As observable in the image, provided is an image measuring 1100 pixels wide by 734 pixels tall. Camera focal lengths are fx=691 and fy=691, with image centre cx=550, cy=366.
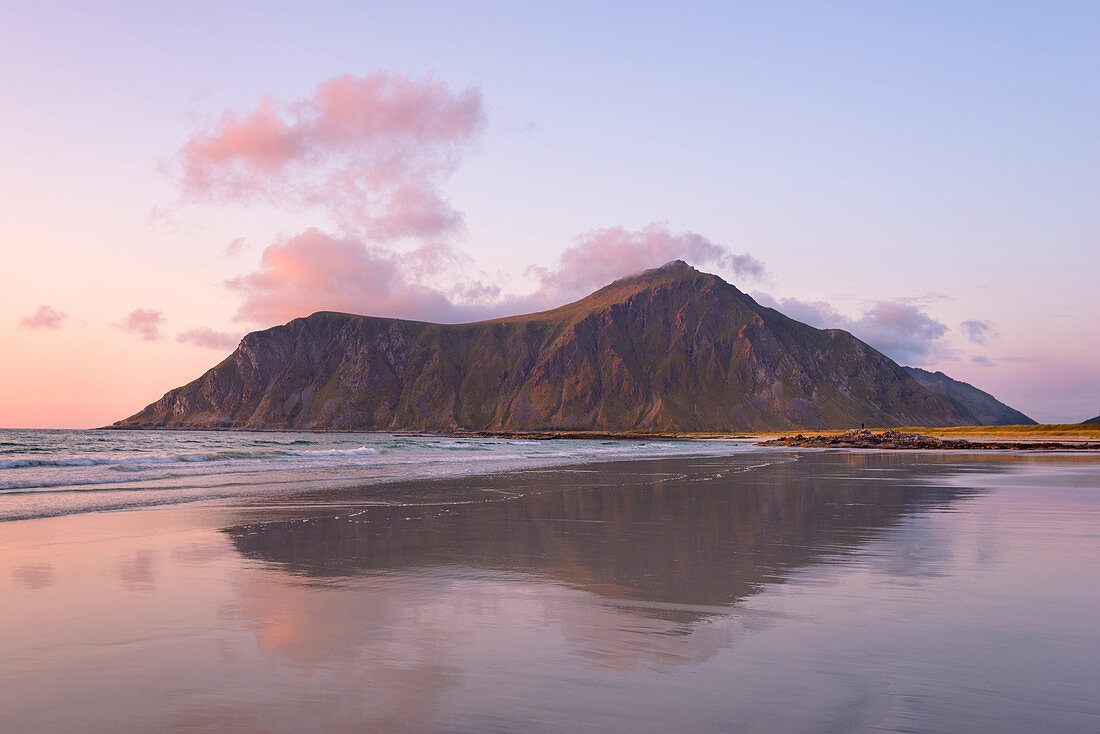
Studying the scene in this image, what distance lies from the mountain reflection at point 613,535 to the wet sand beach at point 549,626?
0.09 meters

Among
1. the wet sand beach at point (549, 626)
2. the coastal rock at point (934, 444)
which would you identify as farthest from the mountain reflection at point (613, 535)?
the coastal rock at point (934, 444)

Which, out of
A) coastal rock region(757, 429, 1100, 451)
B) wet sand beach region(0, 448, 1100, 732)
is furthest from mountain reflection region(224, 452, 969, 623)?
coastal rock region(757, 429, 1100, 451)

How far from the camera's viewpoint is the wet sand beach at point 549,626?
4.84m

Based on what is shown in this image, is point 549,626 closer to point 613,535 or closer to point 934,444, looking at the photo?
point 613,535

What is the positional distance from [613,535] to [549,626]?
22.3 feet

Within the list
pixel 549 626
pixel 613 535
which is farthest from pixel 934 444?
pixel 549 626

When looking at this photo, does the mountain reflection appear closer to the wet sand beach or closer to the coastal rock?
the wet sand beach

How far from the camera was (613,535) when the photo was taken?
13711 millimetres

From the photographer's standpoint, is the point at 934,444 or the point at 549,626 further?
the point at 934,444

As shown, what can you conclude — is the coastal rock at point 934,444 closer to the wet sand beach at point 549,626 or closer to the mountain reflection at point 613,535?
the mountain reflection at point 613,535

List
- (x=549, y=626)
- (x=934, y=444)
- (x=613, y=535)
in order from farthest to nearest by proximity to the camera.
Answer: (x=934, y=444)
(x=613, y=535)
(x=549, y=626)

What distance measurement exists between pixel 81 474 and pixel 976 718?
33317mm

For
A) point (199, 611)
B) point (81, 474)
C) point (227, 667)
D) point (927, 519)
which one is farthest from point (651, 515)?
point (81, 474)

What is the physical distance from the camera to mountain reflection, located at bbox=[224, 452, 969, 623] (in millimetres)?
9656
